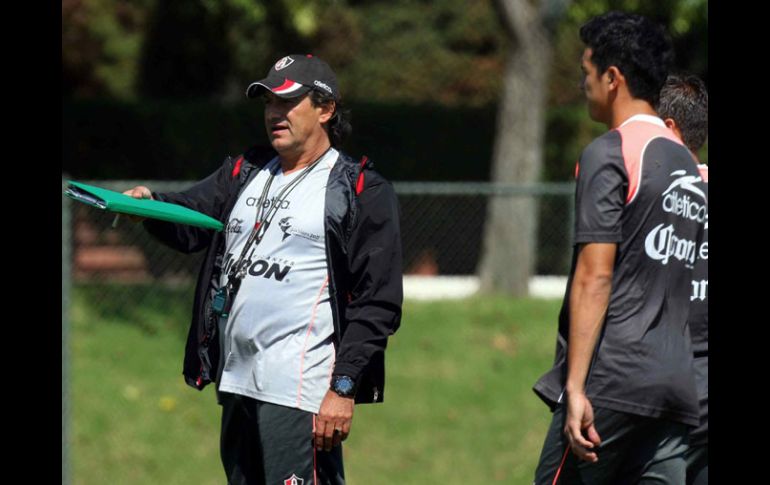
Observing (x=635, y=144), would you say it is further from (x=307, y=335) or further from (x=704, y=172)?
(x=307, y=335)

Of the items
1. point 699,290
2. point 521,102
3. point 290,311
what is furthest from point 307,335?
point 521,102

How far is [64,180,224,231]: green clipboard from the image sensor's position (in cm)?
423

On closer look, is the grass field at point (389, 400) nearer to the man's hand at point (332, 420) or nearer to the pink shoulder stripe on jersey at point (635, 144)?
the man's hand at point (332, 420)

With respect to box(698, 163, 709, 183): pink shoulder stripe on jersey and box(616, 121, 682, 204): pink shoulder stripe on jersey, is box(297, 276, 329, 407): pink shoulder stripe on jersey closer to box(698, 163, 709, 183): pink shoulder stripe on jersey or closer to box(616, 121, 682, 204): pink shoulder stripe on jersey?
box(616, 121, 682, 204): pink shoulder stripe on jersey

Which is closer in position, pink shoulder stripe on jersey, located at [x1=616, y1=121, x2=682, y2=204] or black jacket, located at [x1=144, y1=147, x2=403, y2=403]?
pink shoulder stripe on jersey, located at [x1=616, y1=121, x2=682, y2=204]

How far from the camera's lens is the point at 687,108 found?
4500 millimetres

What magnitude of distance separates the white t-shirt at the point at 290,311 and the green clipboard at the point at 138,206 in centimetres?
A: 25

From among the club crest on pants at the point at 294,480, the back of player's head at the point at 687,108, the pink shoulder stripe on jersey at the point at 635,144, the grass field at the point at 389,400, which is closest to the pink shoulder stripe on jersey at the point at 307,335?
the club crest on pants at the point at 294,480

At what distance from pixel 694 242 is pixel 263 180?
5.16 ft

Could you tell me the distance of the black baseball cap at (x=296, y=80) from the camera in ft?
14.1

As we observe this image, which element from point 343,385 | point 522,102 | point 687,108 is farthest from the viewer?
point 522,102

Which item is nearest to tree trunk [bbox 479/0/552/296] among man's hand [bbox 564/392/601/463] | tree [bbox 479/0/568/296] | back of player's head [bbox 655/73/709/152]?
tree [bbox 479/0/568/296]

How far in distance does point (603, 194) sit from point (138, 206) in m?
1.64
